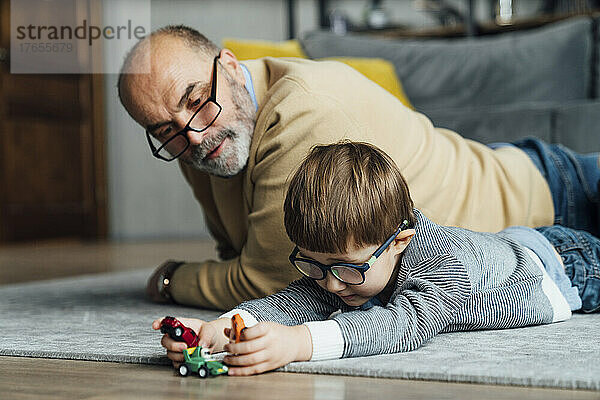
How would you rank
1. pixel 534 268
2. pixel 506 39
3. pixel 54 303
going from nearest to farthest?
1. pixel 534 268
2. pixel 54 303
3. pixel 506 39

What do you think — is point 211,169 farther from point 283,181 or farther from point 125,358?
point 125,358

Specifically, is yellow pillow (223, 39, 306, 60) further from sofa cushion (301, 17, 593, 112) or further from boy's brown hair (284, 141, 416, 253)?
boy's brown hair (284, 141, 416, 253)

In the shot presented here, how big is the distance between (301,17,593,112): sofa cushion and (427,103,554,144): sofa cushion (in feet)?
0.43

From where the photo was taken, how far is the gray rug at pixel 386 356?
0.94 m

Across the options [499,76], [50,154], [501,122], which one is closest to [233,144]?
[501,122]

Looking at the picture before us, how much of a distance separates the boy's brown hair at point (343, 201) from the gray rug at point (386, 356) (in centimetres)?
16

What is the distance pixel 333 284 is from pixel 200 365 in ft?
0.72

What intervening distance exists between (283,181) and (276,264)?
0.14 meters

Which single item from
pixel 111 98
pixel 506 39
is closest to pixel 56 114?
pixel 111 98

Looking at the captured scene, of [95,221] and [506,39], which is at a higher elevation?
[506,39]

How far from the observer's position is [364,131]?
1.44m

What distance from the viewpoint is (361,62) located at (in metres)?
2.54

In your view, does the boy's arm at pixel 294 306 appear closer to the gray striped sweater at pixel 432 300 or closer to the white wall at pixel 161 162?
the gray striped sweater at pixel 432 300

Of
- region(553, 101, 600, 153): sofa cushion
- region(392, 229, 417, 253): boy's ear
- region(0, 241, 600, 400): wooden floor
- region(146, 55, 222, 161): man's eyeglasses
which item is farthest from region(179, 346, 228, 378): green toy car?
region(553, 101, 600, 153): sofa cushion
